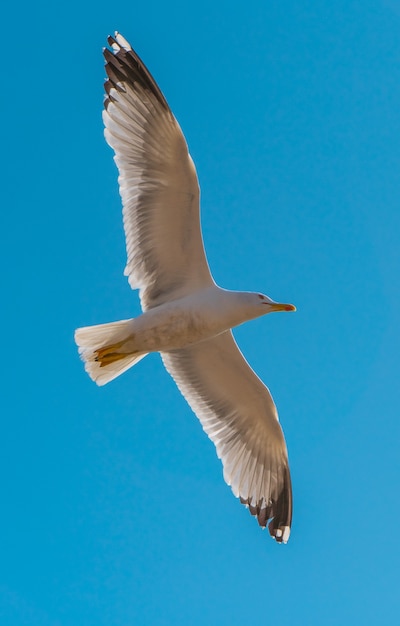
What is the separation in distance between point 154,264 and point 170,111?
1.44m

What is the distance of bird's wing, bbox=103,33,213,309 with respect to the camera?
8711 mm

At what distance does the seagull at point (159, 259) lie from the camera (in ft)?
28.7


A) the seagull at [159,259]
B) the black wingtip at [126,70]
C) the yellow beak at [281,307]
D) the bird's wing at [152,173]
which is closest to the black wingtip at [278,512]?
the seagull at [159,259]

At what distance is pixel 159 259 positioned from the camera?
9.27m

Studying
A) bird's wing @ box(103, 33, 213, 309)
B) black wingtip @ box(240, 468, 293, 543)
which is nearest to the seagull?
bird's wing @ box(103, 33, 213, 309)

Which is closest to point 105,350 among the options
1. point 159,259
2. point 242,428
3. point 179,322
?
point 179,322

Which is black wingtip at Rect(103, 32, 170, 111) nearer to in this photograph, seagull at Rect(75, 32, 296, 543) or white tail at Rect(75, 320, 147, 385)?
seagull at Rect(75, 32, 296, 543)

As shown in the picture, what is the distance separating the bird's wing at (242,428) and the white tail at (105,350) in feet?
2.86

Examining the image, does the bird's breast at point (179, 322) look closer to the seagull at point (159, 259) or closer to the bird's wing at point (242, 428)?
the seagull at point (159, 259)

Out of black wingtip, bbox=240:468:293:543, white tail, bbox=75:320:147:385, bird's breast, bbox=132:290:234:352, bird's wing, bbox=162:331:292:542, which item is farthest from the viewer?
black wingtip, bbox=240:468:293:543

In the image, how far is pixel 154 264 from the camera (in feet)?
30.5

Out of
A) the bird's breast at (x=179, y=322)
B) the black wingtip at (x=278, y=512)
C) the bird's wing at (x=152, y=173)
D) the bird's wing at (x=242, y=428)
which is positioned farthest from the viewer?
the black wingtip at (x=278, y=512)

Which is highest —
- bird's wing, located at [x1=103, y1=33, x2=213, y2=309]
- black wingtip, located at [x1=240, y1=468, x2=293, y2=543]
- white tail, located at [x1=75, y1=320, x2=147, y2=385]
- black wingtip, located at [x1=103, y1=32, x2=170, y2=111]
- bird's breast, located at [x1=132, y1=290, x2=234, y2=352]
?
black wingtip, located at [x1=103, y1=32, x2=170, y2=111]

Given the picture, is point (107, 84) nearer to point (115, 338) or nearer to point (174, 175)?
point (174, 175)
